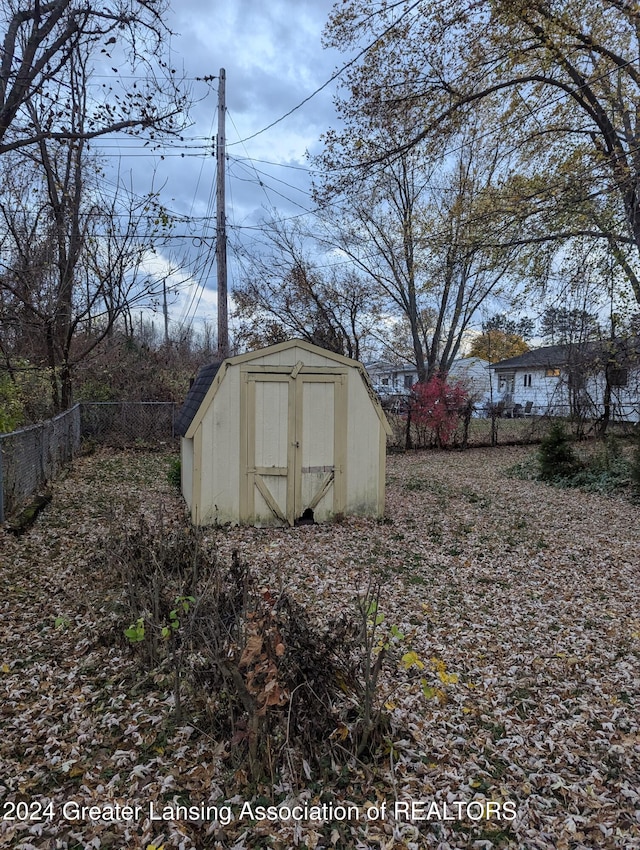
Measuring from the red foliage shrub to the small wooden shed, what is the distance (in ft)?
22.7

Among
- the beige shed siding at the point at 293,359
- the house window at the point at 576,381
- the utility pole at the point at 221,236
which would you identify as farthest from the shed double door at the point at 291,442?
the house window at the point at 576,381

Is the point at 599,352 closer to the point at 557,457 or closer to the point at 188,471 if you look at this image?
the point at 557,457

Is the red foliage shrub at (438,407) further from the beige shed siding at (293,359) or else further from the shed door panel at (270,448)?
the shed door panel at (270,448)

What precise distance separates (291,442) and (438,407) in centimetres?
788

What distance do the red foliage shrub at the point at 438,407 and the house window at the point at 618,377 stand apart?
355cm

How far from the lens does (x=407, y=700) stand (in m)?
2.71

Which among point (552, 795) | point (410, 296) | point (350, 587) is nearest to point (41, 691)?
point (350, 587)

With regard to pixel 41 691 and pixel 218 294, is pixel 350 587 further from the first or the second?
pixel 218 294

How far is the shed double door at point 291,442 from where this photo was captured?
608cm

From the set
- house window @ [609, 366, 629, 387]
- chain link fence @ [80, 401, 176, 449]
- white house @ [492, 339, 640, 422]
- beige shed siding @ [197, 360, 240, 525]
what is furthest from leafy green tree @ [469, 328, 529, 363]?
beige shed siding @ [197, 360, 240, 525]

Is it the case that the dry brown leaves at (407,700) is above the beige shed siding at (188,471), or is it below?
below

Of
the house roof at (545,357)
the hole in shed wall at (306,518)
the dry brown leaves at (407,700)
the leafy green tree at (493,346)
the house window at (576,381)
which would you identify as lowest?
the dry brown leaves at (407,700)

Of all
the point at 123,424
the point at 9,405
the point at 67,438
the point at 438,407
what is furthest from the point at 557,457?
the point at 123,424

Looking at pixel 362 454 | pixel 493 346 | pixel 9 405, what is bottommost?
pixel 362 454
